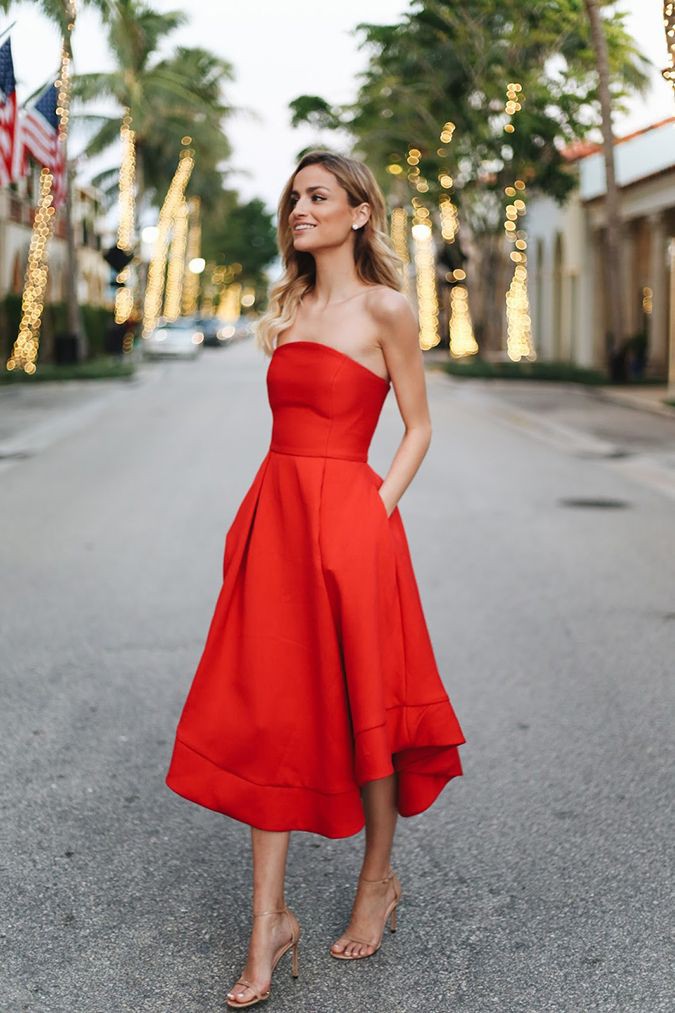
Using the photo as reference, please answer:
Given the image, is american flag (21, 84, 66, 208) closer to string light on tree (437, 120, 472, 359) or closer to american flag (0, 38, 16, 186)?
american flag (0, 38, 16, 186)

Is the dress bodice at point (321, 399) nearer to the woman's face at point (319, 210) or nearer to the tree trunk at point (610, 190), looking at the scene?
the woman's face at point (319, 210)

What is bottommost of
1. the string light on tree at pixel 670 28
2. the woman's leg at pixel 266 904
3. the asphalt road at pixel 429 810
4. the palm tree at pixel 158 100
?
the asphalt road at pixel 429 810

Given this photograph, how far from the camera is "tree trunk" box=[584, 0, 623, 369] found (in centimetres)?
2363

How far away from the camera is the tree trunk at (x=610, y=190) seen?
23.6 metres

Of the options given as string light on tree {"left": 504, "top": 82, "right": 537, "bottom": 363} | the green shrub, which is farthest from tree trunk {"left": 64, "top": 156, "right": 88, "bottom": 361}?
string light on tree {"left": 504, "top": 82, "right": 537, "bottom": 363}

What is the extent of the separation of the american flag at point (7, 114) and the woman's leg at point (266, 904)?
10.6 metres

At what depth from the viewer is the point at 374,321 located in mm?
3121

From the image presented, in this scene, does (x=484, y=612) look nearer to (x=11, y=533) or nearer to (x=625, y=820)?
(x=625, y=820)

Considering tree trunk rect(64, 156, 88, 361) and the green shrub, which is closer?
the green shrub

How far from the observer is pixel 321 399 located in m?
3.07

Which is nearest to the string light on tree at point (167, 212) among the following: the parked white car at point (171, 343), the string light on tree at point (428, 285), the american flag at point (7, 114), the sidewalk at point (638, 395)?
the parked white car at point (171, 343)

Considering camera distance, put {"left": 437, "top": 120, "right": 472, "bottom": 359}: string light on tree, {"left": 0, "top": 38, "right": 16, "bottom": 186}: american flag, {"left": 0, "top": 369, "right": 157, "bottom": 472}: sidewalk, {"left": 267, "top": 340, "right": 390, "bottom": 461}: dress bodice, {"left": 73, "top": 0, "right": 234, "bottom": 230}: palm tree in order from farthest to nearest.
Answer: {"left": 73, "top": 0, "right": 234, "bottom": 230}: palm tree
{"left": 437, "top": 120, "right": 472, "bottom": 359}: string light on tree
{"left": 0, "top": 369, "right": 157, "bottom": 472}: sidewalk
{"left": 0, "top": 38, "right": 16, "bottom": 186}: american flag
{"left": 267, "top": 340, "right": 390, "bottom": 461}: dress bodice

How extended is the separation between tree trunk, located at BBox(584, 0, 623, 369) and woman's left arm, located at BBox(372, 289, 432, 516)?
21487 millimetres

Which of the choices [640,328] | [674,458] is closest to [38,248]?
[640,328]
